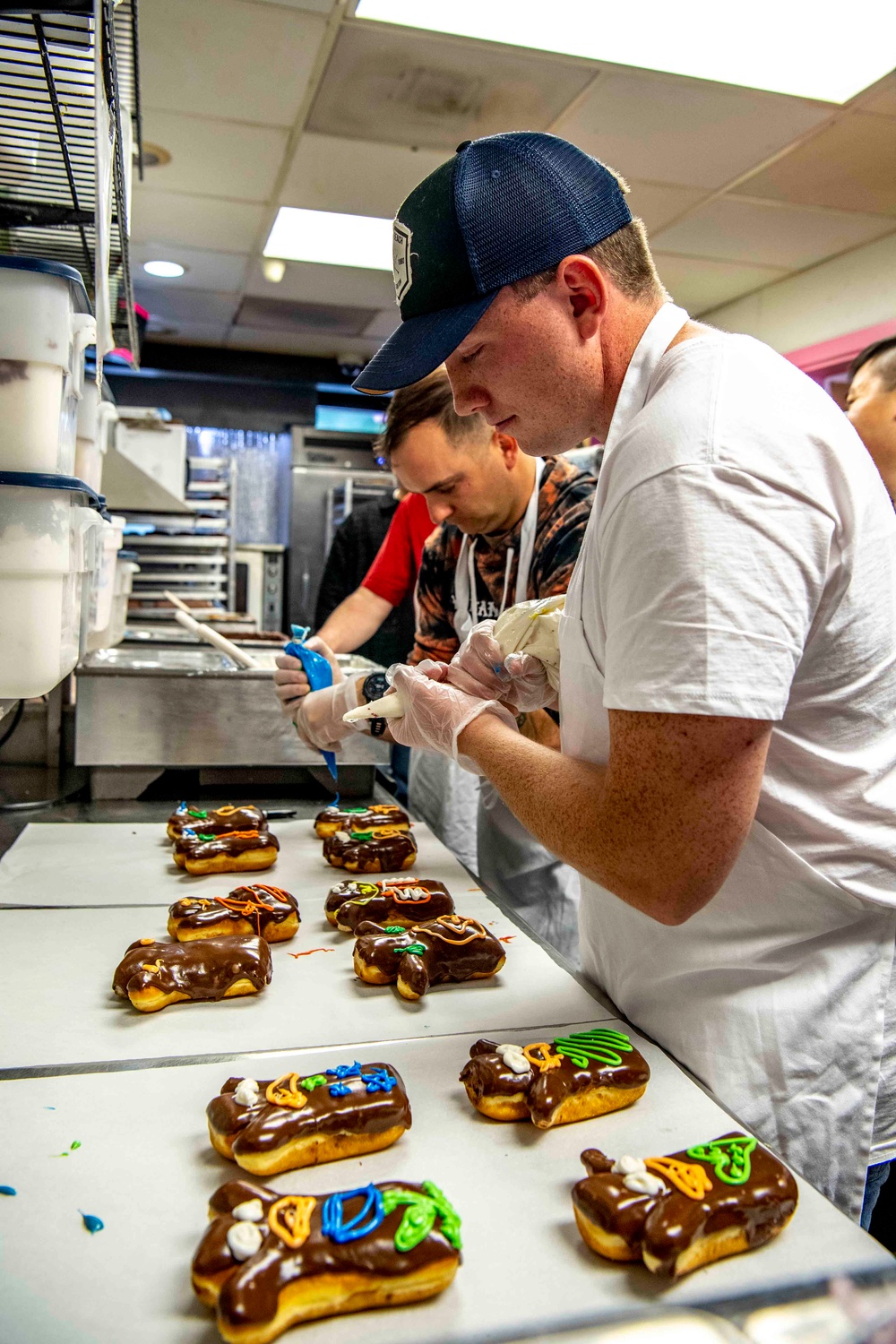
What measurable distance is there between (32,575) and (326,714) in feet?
2.20

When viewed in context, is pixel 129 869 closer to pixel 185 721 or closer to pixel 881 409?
pixel 185 721

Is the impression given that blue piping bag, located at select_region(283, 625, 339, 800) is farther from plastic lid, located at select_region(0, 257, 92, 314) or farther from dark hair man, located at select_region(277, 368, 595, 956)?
plastic lid, located at select_region(0, 257, 92, 314)

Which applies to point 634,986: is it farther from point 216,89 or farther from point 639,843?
point 216,89

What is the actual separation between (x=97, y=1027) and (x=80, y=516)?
86 cm

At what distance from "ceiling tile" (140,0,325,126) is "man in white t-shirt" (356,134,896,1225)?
2.53 m

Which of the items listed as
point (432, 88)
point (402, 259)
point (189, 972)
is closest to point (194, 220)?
point (432, 88)

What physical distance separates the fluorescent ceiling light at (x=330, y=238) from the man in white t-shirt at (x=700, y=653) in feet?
13.7

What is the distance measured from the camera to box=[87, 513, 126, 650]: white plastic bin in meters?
2.45

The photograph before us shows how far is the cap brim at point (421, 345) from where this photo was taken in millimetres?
1072

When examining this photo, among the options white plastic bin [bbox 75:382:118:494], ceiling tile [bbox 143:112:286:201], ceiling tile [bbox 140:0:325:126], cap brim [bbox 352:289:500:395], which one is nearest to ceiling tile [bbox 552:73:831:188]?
ceiling tile [bbox 140:0:325:126]

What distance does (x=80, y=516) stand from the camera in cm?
166

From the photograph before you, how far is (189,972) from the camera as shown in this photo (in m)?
1.24

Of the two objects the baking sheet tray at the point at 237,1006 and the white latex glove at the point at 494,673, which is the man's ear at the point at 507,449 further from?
the baking sheet tray at the point at 237,1006

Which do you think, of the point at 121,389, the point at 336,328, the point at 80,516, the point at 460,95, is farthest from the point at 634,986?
the point at 121,389
